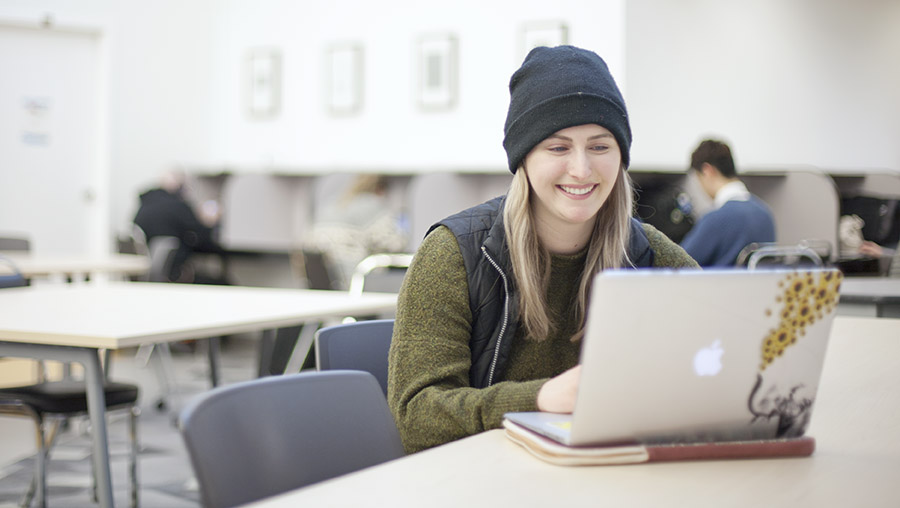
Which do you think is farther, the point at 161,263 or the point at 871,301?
the point at 161,263

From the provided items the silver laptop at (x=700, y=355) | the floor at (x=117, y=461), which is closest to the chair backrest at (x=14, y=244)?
the floor at (x=117, y=461)

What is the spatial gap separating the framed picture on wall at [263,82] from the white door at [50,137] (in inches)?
45.4

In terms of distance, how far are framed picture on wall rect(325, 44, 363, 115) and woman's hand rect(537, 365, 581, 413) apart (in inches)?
226

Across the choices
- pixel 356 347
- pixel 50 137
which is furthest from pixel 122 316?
pixel 50 137

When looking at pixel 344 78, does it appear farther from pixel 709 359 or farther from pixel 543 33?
pixel 709 359

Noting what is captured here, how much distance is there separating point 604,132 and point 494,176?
15.0 ft

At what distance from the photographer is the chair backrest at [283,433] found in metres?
0.99

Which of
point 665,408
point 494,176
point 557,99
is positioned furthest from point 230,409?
point 494,176

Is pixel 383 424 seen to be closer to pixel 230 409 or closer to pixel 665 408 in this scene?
pixel 230 409

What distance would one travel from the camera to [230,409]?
40.9 inches

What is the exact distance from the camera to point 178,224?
261 inches

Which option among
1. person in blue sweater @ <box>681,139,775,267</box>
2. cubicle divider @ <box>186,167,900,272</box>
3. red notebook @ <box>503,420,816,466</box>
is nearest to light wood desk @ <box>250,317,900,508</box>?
red notebook @ <box>503,420,816,466</box>

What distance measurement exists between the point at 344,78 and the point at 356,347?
17.7ft

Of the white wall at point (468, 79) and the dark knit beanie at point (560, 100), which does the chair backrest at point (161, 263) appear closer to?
the white wall at point (468, 79)
